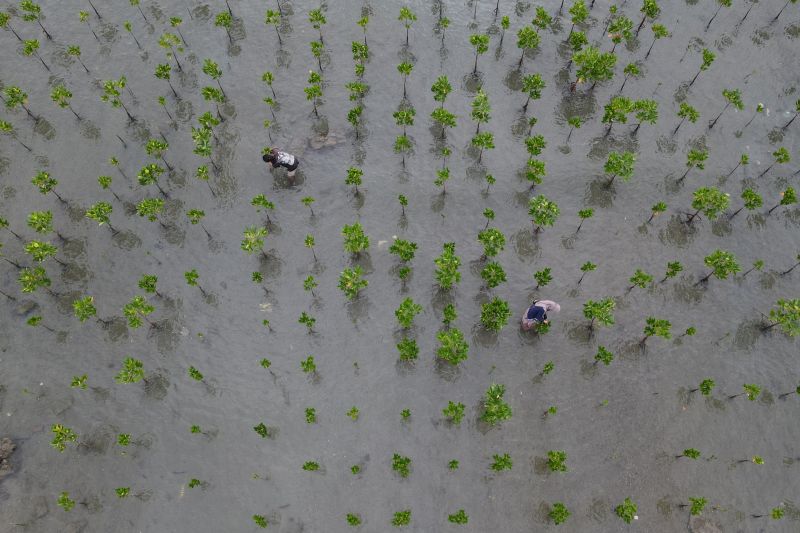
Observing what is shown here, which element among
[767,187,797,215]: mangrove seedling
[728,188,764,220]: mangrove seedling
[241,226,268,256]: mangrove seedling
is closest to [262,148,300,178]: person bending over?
[241,226,268,256]: mangrove seedling

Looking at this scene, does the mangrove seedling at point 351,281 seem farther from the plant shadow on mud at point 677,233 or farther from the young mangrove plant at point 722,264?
the young mangrove plant at point 722,264

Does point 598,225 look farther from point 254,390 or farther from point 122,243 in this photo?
point 122,243

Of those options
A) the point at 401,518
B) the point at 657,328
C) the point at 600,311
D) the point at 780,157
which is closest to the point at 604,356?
the point at 600,311

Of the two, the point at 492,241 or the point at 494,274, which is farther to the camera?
the point at 492,241

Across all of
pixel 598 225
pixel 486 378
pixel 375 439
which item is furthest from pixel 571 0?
pixel 375 439

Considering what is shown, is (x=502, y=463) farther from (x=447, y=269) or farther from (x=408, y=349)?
(x=447, y=269)

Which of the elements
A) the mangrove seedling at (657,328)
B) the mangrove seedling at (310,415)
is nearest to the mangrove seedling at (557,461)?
the mangrove seedling at (657,328)

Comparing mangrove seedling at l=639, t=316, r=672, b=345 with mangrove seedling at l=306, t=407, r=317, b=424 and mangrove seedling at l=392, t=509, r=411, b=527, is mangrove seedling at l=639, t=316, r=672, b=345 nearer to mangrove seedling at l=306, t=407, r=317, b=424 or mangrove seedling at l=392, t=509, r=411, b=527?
mangrove seedling at l=392, t=509, r=411, b=527
